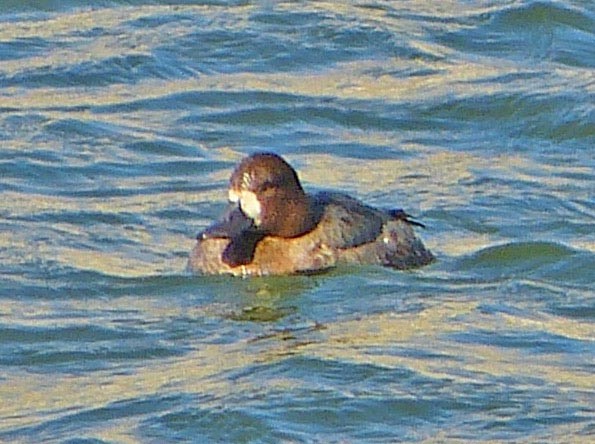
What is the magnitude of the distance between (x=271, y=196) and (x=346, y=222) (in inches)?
18.5

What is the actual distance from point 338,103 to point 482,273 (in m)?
3.71

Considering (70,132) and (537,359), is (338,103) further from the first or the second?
(537,359)

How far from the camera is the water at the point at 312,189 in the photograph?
956 centimetres

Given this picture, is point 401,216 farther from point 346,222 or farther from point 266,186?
point 266,186

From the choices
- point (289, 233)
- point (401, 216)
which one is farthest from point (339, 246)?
point (401, 216)

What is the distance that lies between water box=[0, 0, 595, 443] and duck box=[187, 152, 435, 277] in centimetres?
11

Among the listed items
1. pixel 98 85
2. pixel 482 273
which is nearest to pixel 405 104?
pixel 98 85

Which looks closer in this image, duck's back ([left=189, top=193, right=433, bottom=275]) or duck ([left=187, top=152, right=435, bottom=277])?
duck ([left=187, top=152, right=435, bottom=277])

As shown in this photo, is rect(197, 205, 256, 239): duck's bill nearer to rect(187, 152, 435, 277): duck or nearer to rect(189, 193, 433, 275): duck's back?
rect(187, 152, 435, 277): duck

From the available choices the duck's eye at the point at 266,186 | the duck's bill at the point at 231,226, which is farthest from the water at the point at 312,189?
the duck's eye at the point at 266,186

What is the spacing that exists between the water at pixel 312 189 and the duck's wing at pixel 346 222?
0.55 feet

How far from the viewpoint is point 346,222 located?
11891mm

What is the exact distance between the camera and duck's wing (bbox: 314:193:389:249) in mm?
11875

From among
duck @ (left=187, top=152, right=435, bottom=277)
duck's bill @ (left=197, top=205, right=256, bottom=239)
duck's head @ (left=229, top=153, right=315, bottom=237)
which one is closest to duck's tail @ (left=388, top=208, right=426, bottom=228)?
duck @ (left=187, top=152, right=435, bottom=277)
